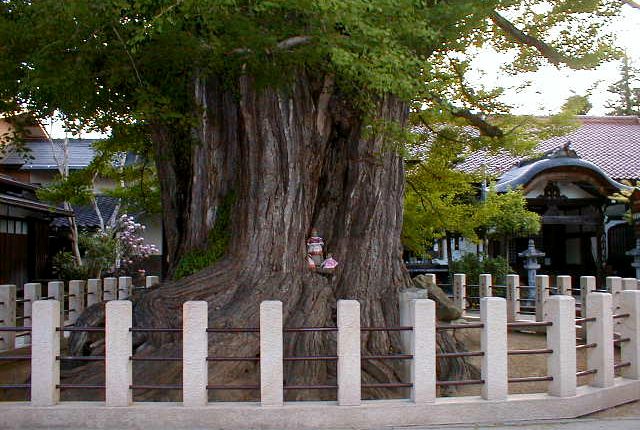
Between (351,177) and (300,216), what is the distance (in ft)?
4.31

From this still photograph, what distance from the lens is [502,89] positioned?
44.7 feet

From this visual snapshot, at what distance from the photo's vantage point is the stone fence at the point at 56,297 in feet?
43.2

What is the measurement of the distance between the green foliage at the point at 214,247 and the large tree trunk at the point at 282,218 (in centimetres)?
14

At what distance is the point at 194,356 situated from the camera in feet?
23.5

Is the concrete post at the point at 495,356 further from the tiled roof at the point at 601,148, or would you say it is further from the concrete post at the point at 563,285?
the tiled roof at the point at 601,148

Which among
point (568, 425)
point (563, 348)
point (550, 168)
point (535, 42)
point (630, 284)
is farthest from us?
point (550, 168)

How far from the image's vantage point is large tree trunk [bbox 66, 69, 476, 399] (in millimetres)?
8883

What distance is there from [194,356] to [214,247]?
3.35 metres

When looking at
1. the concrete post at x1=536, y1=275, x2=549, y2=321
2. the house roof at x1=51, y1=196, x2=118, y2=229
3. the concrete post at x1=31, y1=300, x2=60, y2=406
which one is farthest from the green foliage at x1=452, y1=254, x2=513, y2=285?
the house roof at x1=51, y1=196, x2=118, y2=229

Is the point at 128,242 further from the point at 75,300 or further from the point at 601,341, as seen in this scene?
the point at 601,341

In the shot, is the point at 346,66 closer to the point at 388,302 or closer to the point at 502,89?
the point at 388,302

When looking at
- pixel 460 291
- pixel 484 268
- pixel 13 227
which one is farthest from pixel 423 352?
pixel 13 227

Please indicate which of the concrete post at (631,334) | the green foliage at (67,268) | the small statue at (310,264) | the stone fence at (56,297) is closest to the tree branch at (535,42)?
the concrete post at (631,334)

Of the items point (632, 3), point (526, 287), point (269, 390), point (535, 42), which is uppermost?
point (632, 3)
